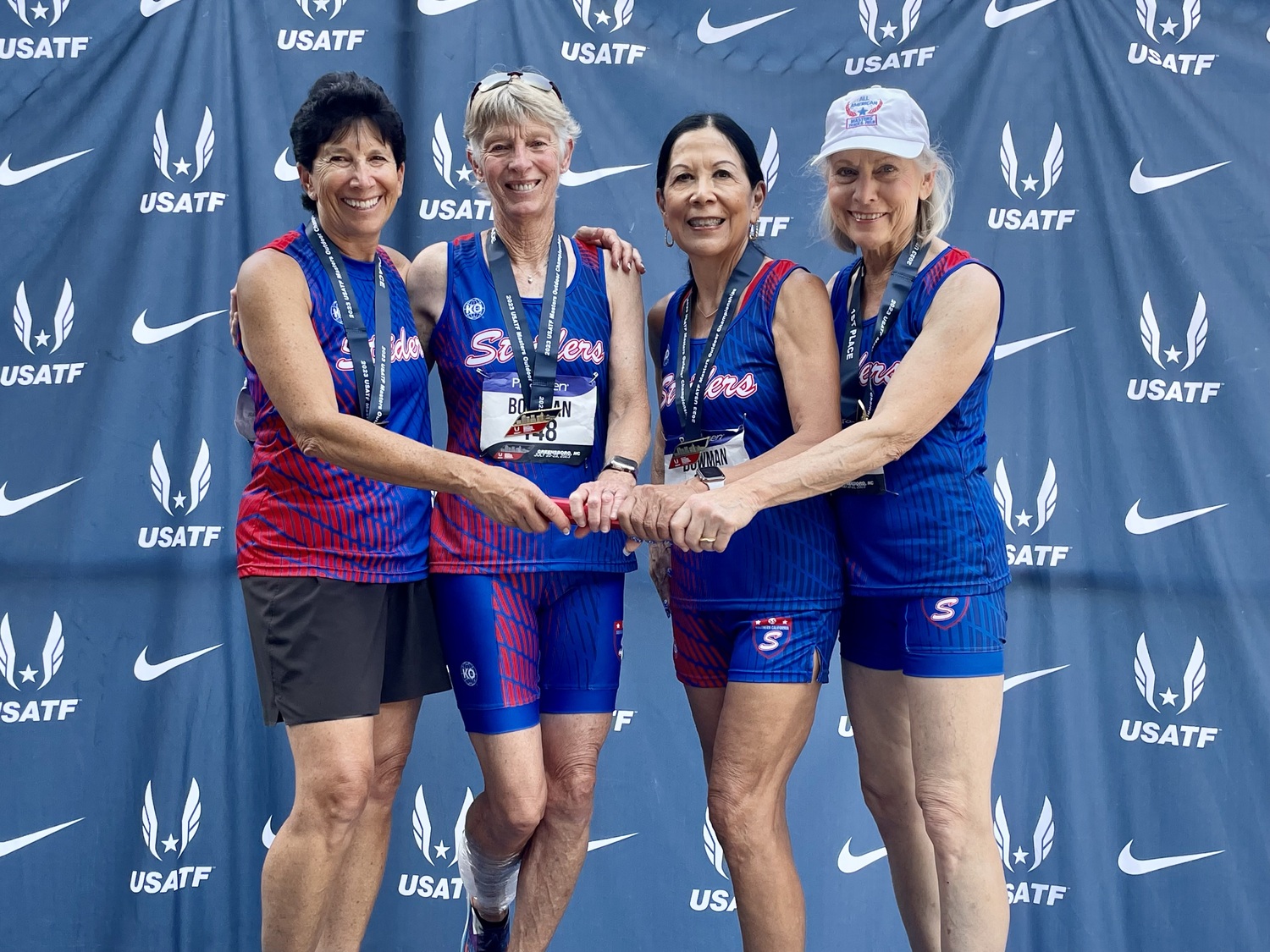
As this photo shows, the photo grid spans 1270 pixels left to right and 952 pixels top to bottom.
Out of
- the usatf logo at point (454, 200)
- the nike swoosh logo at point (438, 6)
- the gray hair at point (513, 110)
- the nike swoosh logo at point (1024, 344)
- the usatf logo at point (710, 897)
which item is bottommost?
the usatf logo at point (710, 897)

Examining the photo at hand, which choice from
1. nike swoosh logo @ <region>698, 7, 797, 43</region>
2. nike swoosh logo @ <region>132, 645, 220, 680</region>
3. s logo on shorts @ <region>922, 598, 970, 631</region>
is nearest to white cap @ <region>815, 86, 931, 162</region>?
s logo on shorts @ <region>922, 598, 970, 631</region>

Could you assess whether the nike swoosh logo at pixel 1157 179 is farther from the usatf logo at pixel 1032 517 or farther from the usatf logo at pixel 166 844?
the usatf logo at pixel 166 844

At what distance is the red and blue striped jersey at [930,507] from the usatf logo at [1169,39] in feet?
5.08

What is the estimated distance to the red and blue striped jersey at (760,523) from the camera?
2.48 meters

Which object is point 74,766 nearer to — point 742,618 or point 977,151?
point 742,618

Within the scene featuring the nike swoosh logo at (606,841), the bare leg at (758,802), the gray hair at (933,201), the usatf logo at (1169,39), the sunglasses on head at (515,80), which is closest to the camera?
the bare leg at (758,802)

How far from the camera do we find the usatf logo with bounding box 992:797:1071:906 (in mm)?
3541

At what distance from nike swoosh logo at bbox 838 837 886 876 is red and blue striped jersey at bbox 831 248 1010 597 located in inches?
59.5

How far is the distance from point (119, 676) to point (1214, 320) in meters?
3.55

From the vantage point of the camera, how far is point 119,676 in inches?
140

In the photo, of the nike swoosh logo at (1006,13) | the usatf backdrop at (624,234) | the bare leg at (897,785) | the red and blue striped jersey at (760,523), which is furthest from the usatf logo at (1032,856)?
the nike swoosh logo at (1006,13)

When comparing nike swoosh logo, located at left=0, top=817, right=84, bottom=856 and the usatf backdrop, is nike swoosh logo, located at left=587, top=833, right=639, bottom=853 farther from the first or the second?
nike swoosh logo, located at left=0, top=817, right=84, bottom=856

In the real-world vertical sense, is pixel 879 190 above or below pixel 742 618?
above

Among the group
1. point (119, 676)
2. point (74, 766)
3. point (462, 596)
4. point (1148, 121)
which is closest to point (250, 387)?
point (462, 596)
